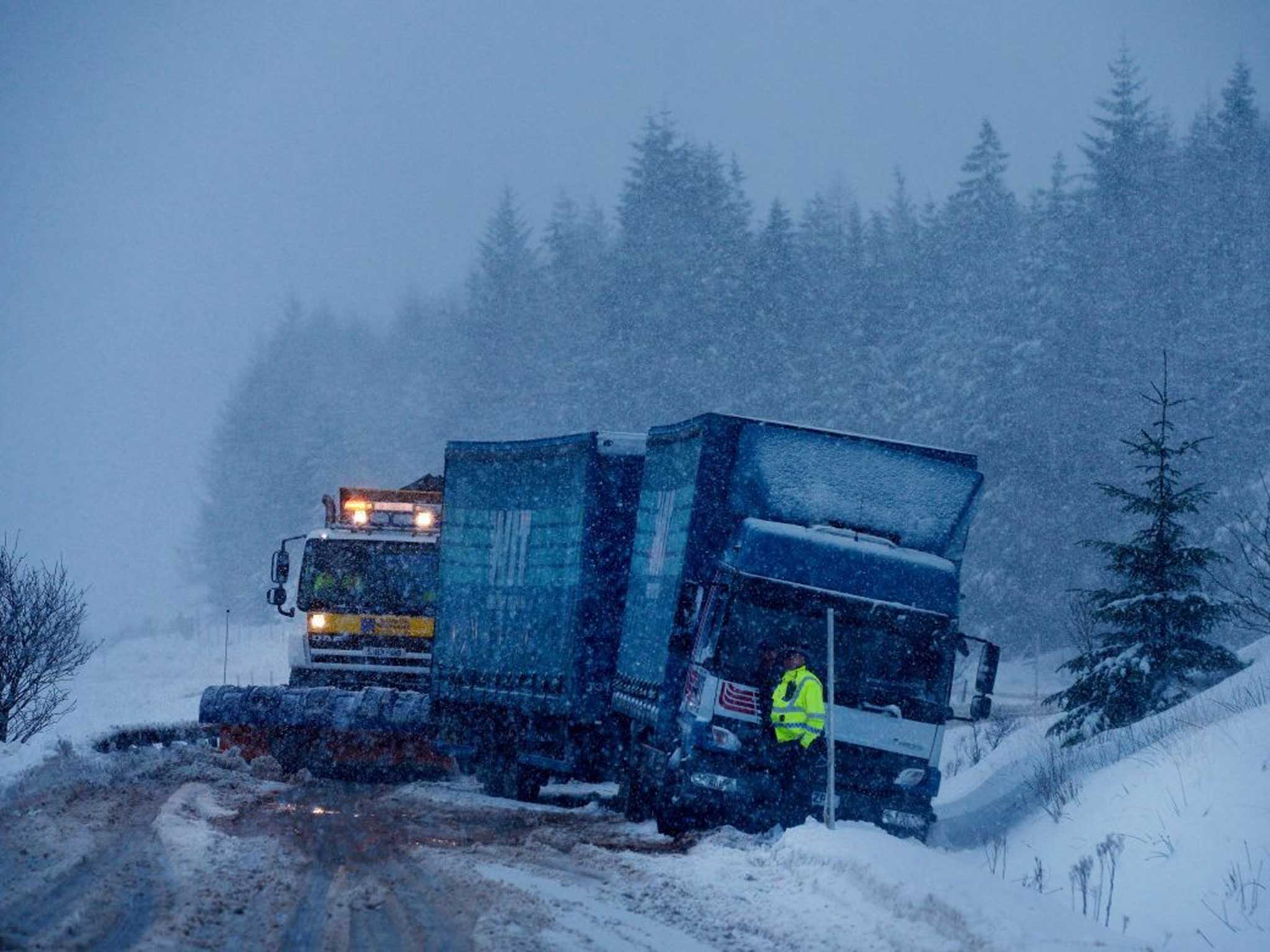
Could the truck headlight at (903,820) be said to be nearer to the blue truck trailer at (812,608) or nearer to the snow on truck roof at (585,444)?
the blue truck trailer at (812,608)

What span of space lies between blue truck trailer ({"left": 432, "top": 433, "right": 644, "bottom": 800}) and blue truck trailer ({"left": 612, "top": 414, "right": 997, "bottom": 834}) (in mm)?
2295

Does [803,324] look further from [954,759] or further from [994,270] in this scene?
[954,759]

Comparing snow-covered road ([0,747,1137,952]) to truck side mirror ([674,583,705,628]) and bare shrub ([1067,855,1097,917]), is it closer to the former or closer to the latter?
bare shrub ([1067,855,1097,917])

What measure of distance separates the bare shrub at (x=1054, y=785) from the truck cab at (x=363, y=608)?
8817 mm

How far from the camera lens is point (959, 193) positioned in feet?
177

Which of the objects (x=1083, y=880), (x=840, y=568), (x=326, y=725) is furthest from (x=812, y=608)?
(x=326, y=725)

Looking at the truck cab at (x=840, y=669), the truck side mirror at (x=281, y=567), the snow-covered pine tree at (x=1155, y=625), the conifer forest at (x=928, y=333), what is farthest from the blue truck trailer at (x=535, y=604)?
the conifer forest at (x=928, y=333)

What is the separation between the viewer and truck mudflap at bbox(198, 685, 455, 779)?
1777cm

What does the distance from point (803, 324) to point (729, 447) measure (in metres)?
38.4

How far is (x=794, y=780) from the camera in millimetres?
12484

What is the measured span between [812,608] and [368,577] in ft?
31.4

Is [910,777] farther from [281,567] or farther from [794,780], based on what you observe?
[281,567]

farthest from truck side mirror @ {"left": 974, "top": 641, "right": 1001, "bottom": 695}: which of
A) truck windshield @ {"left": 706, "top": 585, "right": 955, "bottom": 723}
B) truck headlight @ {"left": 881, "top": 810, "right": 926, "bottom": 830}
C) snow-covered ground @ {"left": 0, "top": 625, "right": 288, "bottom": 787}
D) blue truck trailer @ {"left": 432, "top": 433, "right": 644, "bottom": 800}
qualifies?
snow-covered ground @ {"left": 0, "top": 625, "right": 288, "bottom": 787}

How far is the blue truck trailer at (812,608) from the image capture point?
41.1 ft
